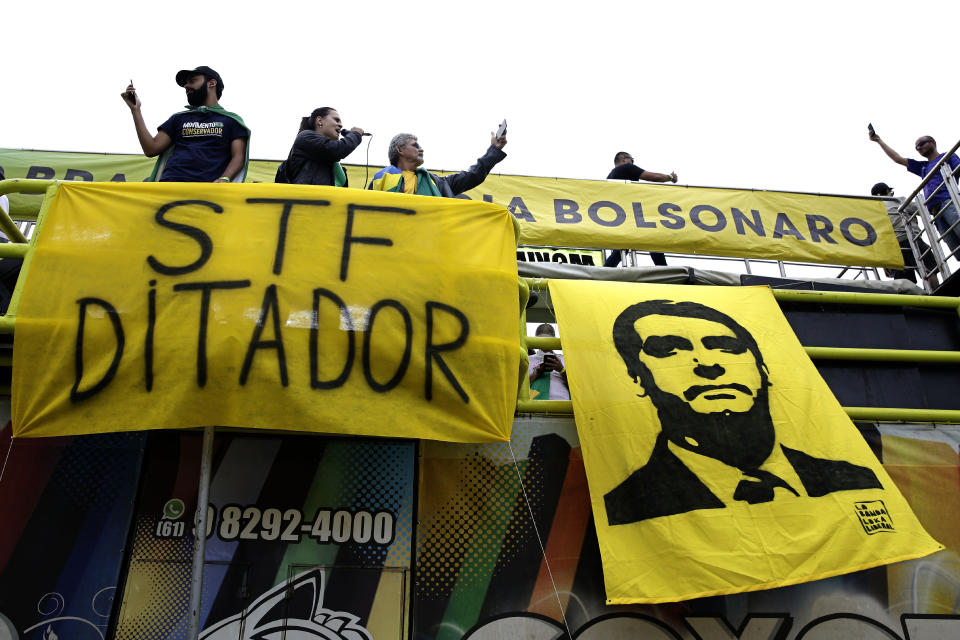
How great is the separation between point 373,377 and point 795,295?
355 cm

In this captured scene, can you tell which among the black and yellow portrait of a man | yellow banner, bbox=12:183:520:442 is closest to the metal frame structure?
yellow banner, bbox=12:183:520:442

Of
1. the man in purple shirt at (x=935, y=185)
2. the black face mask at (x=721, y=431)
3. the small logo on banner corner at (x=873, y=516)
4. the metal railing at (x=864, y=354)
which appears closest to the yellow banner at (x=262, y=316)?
the metal railing at (x=864, y=354)

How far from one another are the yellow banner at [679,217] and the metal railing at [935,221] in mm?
213

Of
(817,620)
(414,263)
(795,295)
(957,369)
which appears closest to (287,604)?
(414,263)

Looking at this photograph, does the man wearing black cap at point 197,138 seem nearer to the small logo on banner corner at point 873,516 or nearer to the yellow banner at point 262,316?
the yellow banner at point 262,316

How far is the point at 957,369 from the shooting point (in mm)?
5027

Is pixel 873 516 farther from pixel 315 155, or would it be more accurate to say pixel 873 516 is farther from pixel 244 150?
pixel 244 150

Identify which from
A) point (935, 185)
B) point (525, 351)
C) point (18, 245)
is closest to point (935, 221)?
point (935, 185)

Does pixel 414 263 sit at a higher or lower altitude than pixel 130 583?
higher

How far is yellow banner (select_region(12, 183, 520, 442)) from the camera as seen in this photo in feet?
10.2

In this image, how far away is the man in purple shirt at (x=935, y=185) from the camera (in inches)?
236

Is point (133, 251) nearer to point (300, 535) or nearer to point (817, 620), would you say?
point (300, 535)

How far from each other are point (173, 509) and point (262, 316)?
134 cm

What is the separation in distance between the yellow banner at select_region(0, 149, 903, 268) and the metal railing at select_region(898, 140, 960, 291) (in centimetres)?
21
